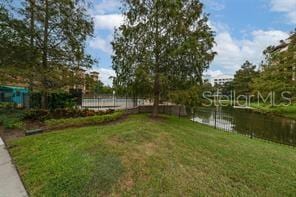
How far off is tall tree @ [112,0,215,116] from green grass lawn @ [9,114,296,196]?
4.77 meters

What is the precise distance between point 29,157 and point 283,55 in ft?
107

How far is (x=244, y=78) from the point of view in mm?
61531

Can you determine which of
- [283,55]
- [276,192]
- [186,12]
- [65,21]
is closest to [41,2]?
[65,21]

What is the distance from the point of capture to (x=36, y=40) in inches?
512

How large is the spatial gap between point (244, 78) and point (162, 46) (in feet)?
172

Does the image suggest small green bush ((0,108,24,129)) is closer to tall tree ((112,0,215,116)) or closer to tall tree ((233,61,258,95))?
tall tree ((112,0,215,116))

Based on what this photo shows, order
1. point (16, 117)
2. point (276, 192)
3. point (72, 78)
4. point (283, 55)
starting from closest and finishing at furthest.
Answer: point (276, 192), point (16, 117), point (72, 78), point (283, 55)

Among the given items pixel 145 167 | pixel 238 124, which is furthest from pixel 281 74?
pixel 145 167

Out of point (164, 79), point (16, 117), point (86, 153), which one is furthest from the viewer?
point (164, 79)

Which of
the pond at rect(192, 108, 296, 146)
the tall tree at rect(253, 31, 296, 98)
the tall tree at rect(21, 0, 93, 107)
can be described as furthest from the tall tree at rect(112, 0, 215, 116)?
the tall tree at rect(253, 31, 296, 98)

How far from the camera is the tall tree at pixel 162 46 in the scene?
1218cm

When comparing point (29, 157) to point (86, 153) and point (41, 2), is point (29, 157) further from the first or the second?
point (41, 2)

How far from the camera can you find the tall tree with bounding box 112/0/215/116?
12180 mm

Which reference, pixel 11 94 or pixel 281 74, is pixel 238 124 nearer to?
pixel 11 94
